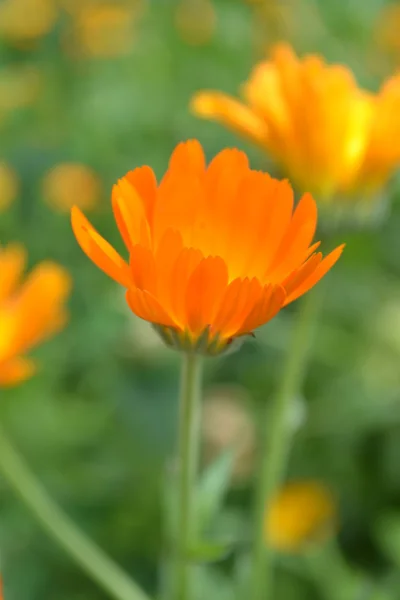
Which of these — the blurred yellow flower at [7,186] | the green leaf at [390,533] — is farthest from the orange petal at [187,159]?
the blurred yellow flower at [7,186]

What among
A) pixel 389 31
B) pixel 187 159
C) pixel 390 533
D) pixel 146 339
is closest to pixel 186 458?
pixel 187 159

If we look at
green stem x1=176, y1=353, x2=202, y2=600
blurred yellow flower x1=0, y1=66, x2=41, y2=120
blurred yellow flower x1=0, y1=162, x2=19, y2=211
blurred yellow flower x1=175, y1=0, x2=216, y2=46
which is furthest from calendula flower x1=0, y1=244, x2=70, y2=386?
blurred yellow flower x1=175, y1=0, x2=216, y2=46

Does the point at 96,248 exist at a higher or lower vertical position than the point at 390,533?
higher

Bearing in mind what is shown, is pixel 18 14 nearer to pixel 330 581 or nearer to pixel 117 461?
pixel 117 461

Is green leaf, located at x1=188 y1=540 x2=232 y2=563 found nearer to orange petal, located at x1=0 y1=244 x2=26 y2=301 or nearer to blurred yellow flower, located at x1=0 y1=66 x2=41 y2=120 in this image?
orange petal, located at x1=0 y1=244 x2=26 y2=301

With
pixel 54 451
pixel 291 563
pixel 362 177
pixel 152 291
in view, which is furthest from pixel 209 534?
pixel 152 291

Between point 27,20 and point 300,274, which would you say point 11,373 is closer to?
point 300,274
